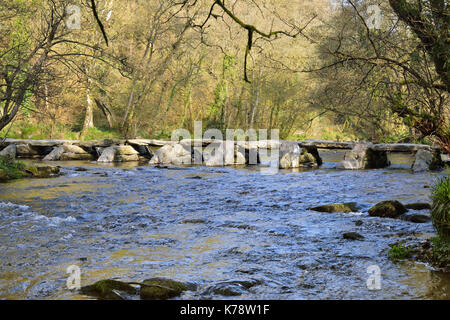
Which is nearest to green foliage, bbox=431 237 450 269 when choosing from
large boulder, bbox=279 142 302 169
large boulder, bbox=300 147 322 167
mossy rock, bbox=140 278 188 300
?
mossy rock, bbox=140 278 188 300

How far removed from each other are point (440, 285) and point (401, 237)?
2.11 meters

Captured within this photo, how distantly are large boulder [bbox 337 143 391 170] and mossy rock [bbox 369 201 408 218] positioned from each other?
8902mm

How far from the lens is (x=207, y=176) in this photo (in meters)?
15.2

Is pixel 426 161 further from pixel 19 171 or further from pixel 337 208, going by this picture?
pixel 19 171

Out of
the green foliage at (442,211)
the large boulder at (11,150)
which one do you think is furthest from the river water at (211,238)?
the large boulder at (11,150)

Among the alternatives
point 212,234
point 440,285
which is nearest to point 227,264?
point 212,234

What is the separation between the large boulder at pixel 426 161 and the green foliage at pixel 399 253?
1060 centimetres

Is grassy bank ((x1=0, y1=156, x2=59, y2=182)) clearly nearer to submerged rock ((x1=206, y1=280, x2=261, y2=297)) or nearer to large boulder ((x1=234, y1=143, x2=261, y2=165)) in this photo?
large boulder ((x1=234, y1=143, x2=261, y2=165))

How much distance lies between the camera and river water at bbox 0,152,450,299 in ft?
15.7

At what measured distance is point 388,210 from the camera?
827 cm

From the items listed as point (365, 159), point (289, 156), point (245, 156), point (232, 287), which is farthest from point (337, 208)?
point (245, 156)

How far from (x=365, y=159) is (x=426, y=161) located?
2232mm

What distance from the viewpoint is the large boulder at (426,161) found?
15.8 meters

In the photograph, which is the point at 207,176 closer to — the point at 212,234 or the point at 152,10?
the point at 212,234
